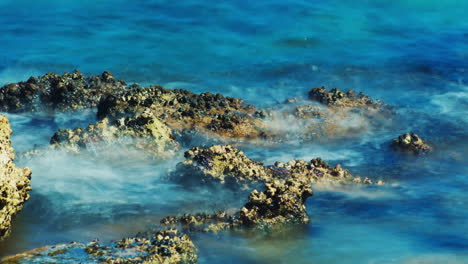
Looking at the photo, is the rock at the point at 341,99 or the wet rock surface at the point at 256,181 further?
the rock at the point at 341,99

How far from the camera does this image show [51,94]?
8.91 meters

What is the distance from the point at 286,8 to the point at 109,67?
19.4 ft

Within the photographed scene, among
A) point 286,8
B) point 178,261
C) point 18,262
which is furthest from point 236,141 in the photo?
point 286,8

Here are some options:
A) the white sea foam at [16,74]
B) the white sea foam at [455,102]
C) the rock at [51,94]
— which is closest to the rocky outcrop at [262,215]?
the rock at [51,94]

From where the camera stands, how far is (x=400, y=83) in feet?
37.2

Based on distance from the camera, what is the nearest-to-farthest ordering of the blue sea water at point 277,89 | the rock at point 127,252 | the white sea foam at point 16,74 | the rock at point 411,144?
the rock at point 127,252, the blue sea water at point 277,89, the rock at point 411,144, the white sea foam at point 16,74

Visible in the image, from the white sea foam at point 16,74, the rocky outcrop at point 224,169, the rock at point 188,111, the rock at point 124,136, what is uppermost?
the white sea foam at point 16,74

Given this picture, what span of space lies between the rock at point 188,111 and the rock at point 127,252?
308cm

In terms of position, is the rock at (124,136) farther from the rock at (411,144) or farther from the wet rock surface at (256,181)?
the rock at (411,144)

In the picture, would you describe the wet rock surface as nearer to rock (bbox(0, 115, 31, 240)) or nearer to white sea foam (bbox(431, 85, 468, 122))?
rock (bbox(0, 115, 31, 240))

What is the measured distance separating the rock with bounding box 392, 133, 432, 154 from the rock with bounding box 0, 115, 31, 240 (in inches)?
187

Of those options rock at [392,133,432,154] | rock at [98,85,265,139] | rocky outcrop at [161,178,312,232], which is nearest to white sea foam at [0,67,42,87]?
Result: rock at [98,85,265,139]

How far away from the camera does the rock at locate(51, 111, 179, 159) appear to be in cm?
688

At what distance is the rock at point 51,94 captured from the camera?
8820mm
